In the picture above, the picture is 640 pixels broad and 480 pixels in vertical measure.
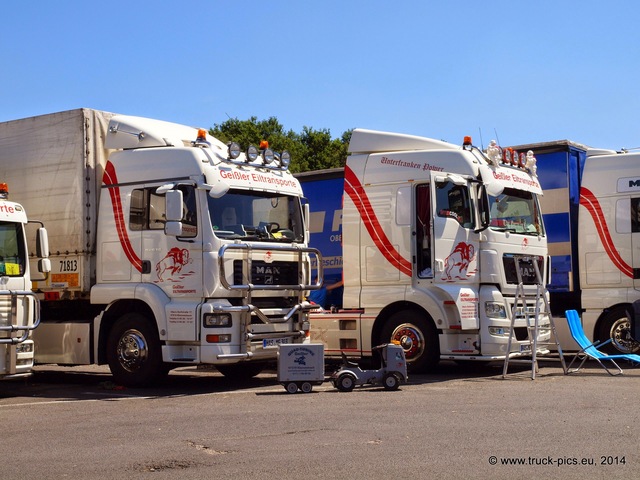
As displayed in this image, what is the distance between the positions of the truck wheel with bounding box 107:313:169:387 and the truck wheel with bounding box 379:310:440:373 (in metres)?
3.68

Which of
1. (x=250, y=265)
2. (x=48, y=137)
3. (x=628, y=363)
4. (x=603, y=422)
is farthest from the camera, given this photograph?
(x=628, y=363)

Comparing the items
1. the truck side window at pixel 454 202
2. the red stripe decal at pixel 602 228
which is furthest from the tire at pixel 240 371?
the red stripe decal at pixel 602 228

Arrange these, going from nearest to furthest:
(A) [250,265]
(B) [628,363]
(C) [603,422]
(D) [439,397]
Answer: (C) [603,422] < (D) [439,397] < (A) [250,265] < (B) [628,363]

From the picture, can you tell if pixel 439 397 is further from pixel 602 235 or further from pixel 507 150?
pixel 602 235

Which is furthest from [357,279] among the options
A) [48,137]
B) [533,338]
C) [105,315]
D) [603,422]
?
[603,422]

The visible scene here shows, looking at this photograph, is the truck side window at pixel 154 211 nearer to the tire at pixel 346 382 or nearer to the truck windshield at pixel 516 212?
the tire at pixel 346 382

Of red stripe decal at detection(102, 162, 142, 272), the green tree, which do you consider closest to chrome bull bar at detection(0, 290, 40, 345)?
red stripe decal at detection(102, 162, 142, 272)

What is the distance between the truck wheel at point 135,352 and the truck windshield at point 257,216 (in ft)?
5.74

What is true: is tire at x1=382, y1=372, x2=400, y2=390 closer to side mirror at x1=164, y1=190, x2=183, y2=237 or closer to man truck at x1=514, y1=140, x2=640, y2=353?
side mirror at x1=164, y1=190, x2=183, y2=237

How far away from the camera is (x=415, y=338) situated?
14625 mm

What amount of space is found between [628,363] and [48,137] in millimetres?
10182

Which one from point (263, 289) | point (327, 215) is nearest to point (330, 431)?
point (263, 289)

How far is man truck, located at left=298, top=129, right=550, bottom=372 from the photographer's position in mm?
14297

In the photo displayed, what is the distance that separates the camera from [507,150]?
49.9ft
